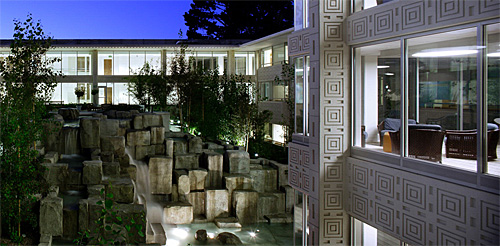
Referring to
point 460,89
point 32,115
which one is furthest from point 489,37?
point 32,115

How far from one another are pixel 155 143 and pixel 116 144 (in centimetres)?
216

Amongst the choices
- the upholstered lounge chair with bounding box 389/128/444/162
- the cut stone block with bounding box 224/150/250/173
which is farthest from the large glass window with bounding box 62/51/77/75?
the upholstered lounge chair with bounding box 389/128/444/162

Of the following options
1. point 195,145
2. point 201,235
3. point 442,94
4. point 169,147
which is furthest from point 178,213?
point 442,94

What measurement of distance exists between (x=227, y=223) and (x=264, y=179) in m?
3.03

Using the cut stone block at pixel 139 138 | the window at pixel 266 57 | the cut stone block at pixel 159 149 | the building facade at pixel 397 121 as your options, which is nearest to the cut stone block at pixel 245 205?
the cut stone block at pixel 159 149

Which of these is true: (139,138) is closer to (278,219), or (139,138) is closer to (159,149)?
(159,149)

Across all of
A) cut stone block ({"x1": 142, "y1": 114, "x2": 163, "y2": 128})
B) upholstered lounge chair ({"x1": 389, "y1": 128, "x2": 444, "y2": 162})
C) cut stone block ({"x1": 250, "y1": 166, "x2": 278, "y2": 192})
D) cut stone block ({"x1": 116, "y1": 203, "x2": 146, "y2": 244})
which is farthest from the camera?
cut stone block ({"x1": 142, "y1": 114, "x2": 163, "y2": 128})

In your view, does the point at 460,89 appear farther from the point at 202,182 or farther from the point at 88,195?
the point at 202,182

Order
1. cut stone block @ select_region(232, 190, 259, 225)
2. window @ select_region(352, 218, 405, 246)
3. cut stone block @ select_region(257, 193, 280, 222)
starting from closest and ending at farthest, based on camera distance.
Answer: window @ select_region(352, 218, 405, 246) → cut stone block @ select_region(232, 190, 259, 225) → cut stone block @ select_region(257, 193, 280, 222)

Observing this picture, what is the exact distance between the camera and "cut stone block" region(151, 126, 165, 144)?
1816cm

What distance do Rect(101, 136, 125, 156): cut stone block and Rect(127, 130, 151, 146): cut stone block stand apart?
1.25 m

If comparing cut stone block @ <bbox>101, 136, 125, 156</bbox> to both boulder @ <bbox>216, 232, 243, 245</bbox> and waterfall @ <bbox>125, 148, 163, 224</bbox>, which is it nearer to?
waterfall @ <bbox>125, 148, 163, 224</bbox>

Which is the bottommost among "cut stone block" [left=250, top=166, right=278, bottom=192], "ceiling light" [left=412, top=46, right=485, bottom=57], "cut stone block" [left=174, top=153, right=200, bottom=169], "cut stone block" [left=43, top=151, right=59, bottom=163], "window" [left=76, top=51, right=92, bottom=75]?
"cut stone block" [left=250, top=166, right=278, bottom=192]

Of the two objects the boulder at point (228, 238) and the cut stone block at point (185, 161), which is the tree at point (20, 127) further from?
the cut stone block at point (185, 161)
